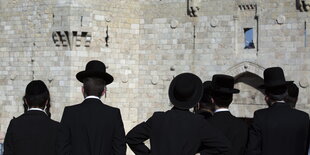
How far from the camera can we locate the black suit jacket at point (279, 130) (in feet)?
22.0

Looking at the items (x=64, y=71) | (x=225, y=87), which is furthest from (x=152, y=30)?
(x=225, y=87)

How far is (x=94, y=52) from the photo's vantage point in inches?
735

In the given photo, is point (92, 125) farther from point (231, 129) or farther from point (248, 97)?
point (248, 97)

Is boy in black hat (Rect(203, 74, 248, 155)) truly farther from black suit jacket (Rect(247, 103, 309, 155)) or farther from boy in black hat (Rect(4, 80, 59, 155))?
boy in black hat (Rect(4, 80, 59, 155))

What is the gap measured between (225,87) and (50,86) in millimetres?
12696

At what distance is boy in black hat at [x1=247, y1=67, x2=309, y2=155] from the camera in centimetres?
671

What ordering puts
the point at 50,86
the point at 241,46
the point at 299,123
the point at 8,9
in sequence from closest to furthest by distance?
the point at 299,123 → the point at 241,46 → the point at 50,86 → the point at 8,9

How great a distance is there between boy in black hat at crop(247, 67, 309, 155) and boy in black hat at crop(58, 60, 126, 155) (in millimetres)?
1629

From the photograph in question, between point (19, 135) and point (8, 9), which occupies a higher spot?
point (8, 9)

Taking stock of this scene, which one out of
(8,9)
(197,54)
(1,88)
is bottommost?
(1,88)

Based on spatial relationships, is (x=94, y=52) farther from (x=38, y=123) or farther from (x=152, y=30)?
(x=38, y=123)

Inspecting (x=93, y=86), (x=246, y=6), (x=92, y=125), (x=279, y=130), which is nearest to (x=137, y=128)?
(x=92, y=125)

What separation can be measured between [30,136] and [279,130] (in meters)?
3.08

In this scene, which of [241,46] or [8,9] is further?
[8,9]
